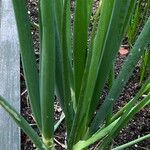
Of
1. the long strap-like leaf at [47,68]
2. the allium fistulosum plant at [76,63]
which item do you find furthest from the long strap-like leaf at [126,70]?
the long strap-like leaf at [47,68]

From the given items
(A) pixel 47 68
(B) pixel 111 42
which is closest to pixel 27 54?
(A) pixel 47 68

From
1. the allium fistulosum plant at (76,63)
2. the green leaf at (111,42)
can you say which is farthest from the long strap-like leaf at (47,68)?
the green leaf at (111,42)

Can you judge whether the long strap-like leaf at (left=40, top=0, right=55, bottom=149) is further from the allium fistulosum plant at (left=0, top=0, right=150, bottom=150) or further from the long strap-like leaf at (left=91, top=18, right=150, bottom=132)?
the long strap-like leaf at (left=91, top=18, right=150, bottom=132)

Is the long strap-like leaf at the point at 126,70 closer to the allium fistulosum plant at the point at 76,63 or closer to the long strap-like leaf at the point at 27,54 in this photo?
the allium fistulosum plant at the point at 76,63

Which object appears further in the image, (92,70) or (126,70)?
(126,70)

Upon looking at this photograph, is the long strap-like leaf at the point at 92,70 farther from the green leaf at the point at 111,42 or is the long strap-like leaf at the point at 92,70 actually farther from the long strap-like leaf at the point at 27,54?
the long strap-like leaf at the point at 27,54

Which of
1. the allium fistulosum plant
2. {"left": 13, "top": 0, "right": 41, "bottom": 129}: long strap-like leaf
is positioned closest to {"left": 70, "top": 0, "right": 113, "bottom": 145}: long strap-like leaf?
the allium fistulosum plant

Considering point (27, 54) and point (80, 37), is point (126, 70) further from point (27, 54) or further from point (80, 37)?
point (27, 54)

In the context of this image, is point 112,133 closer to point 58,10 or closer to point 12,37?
point 58,10
